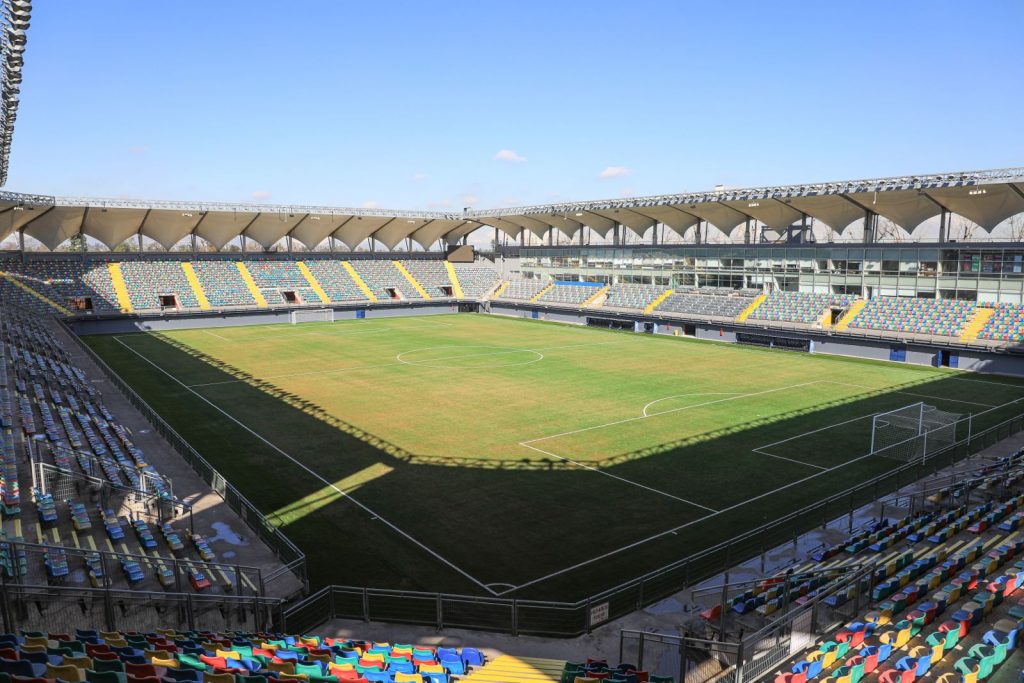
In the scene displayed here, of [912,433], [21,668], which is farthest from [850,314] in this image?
[21,668]

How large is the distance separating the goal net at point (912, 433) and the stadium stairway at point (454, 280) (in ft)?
179

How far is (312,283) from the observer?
68312 mm

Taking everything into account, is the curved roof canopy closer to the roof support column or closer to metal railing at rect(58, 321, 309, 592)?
the roof support column

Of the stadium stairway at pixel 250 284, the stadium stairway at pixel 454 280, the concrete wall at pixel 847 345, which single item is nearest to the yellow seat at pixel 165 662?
the concrete wall at pixel 847 345

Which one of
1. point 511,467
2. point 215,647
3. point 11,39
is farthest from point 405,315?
point 215,647

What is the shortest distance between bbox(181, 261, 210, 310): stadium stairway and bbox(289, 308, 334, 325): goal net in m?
7.33

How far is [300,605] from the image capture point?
41.5ft

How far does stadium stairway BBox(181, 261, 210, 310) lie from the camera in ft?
199

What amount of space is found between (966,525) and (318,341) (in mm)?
43749

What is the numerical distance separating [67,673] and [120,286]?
195ft

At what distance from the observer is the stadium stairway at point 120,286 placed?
186ft

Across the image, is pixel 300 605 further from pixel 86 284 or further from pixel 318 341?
pixel 86 284

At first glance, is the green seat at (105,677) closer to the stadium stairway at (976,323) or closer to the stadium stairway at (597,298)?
the stadium stairway at (976,323)

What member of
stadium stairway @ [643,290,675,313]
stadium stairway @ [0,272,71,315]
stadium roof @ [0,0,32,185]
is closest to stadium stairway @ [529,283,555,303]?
stadium stairway @ [643,290,675,313]
